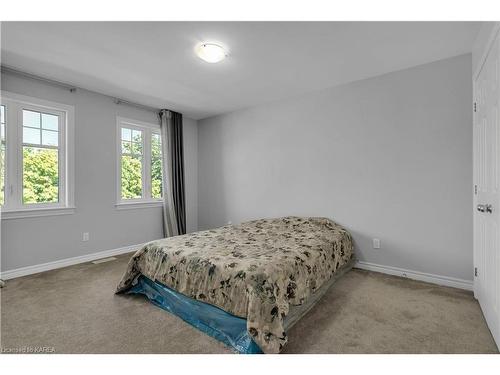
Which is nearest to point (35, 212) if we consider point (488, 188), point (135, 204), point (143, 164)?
point (135, 204)

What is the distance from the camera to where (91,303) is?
89.0 inches

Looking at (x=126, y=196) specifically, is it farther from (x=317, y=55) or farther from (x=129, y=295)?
(x=317, y=55)

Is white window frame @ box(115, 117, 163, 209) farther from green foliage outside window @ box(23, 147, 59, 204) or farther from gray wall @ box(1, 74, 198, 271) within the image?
green foliage outside window @ box(23, 147, 59, 204)

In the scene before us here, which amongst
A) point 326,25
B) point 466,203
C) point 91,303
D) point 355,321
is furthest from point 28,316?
point 466,203

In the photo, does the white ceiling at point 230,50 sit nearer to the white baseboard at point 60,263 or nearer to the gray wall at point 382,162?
the gray wall at point 382,162

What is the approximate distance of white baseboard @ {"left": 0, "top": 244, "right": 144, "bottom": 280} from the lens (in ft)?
9.41

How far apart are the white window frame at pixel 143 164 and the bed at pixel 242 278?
5.94 ft

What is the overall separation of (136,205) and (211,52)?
275 centimetres

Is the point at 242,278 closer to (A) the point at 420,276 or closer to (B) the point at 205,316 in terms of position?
(B) the point at 205,316

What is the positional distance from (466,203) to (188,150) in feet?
13.8

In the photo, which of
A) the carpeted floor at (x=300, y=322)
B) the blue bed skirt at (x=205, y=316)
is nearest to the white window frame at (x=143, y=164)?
the carpeted floor at (x=300, y=322)

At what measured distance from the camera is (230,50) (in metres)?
2.43

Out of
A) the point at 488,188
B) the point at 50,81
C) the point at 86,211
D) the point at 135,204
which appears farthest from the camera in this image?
the point at 135,204
